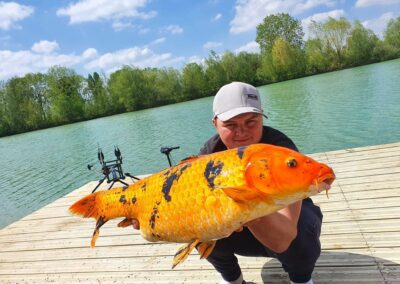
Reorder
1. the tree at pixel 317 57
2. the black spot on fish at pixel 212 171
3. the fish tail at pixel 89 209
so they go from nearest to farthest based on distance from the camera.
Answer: the black spot on fish at pixel 212 171 → the fish tail at pixel 89 209 → the tree at pixel 317 57

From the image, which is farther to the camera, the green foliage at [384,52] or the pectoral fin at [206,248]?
the green foliage at [384,52]

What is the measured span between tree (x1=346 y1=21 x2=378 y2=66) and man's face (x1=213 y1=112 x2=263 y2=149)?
5921 centimetres

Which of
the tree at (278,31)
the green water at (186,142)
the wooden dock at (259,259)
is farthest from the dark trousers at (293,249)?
the tree at (278,31)

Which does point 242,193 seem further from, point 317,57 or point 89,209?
point 317,57

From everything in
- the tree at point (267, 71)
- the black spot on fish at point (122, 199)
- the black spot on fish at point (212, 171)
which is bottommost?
the black spot on fish at point (122, 199)

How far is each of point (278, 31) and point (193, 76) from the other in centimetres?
1899

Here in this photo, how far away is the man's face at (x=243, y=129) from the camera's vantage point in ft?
7.23

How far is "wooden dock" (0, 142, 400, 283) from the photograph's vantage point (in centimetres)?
275

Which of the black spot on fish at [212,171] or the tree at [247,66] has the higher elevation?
the tree at [247,66]

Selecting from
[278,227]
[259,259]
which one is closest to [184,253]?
[278,227]

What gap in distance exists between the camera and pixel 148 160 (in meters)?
16.0

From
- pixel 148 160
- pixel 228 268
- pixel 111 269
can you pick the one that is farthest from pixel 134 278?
pixel 148 160

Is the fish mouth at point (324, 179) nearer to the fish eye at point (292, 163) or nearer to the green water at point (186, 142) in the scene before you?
the fish eye at point (292, 163)

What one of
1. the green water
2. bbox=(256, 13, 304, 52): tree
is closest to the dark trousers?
the green water
